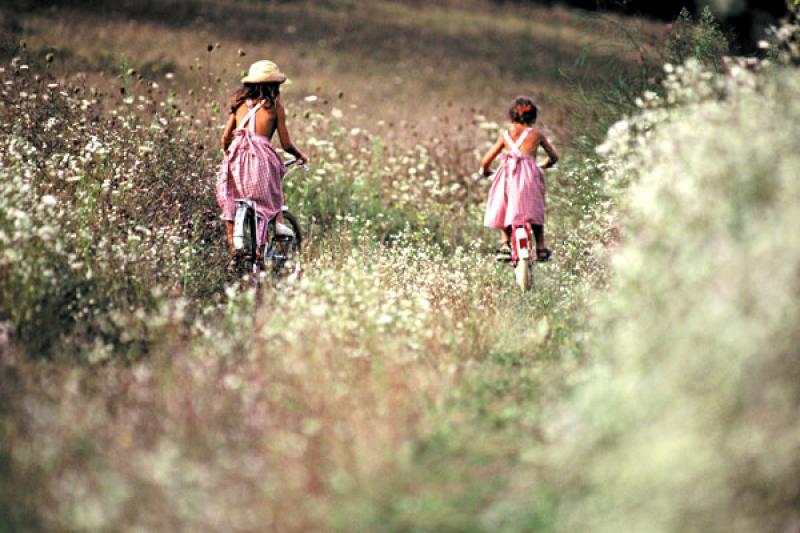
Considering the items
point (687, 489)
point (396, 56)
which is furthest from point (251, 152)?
point (396, 56)

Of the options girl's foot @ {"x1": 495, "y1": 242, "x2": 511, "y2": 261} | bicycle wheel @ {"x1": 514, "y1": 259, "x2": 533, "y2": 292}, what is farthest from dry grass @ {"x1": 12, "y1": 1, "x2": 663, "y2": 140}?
bicycle wheel @ {"x1": 514, "y1": 259, "x2": 533, "y2": 292}

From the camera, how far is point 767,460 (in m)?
3.46

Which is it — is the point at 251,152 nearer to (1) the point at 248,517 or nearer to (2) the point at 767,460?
(1) the point at 248,517

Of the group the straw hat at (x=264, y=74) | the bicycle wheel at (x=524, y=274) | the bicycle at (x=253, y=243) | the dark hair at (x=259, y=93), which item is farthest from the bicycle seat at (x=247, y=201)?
the bicycle wheel at (x=524, y=274)

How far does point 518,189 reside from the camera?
25.5 feet

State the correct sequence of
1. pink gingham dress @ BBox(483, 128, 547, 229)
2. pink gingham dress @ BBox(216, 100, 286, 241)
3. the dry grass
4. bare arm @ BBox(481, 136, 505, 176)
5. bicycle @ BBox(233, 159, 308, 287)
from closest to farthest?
1. bicycle @ BBox(233, 159, 308, 287)
2. pink gingham dress @ BBox(216, 100, 286, 241)
3. pink gingham dress @ BBox(483, 128, 547, 229)
4. bare arm @ BBox(481, 136, 505, 176)
5. the dry grass

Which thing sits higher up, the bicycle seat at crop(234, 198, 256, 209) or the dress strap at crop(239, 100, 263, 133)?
the dress strap at crop(239, 100, 263, 133)

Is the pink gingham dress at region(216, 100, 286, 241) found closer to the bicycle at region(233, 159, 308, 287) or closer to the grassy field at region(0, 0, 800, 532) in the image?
the bicycle at region(233, 159, 308, 287)

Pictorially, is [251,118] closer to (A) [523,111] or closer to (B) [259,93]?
(B) [259,93]

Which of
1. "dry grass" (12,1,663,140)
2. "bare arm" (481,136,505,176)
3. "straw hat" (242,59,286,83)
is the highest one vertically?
"dry grass" (12,1,663,140)

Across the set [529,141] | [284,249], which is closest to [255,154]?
[284,249]

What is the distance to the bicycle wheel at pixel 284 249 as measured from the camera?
26.1 ft

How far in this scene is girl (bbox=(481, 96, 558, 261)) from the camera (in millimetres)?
7762

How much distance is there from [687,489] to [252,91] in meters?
5.44
